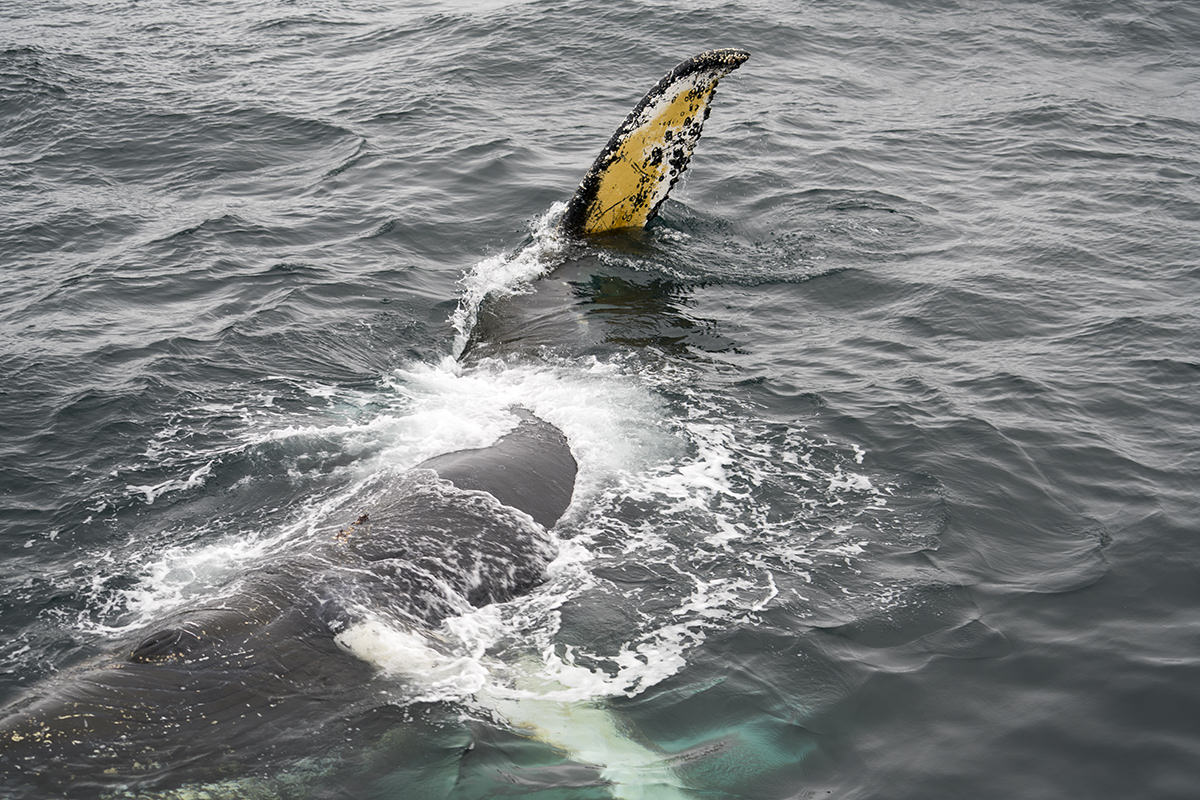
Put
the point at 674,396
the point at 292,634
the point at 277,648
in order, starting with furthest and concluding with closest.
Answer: the point at 674,396 < the point at 292,634 < the point at 277,648

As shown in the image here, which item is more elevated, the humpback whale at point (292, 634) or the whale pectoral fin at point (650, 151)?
the whale pectoral fin at point (650, 151)

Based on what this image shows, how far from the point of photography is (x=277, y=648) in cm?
672

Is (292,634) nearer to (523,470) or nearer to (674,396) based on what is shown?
(523,470)

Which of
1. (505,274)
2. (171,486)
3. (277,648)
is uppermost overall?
(505,274)

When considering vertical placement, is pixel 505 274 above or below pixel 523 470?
above

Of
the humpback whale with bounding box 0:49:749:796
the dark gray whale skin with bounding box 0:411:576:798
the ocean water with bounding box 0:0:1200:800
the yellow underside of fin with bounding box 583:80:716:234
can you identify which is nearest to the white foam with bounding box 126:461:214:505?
the ocean water with bounding box 0:0:1200:800

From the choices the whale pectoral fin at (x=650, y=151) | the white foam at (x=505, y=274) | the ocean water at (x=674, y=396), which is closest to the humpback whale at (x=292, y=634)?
the ocean water at (x=674, y=396)

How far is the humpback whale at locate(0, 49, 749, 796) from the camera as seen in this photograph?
5.79 m

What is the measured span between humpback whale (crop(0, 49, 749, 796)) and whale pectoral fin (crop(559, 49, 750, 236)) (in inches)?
182

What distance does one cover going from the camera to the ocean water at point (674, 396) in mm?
7535

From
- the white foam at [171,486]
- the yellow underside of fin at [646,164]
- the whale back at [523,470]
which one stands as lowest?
the white foam at [171,486]

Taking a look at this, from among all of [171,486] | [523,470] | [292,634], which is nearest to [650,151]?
[523,470]

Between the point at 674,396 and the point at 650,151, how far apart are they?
3.85m

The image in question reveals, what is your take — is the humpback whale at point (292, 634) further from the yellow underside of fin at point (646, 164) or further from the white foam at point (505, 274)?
the yellow underside of fin at point (646, 164)
